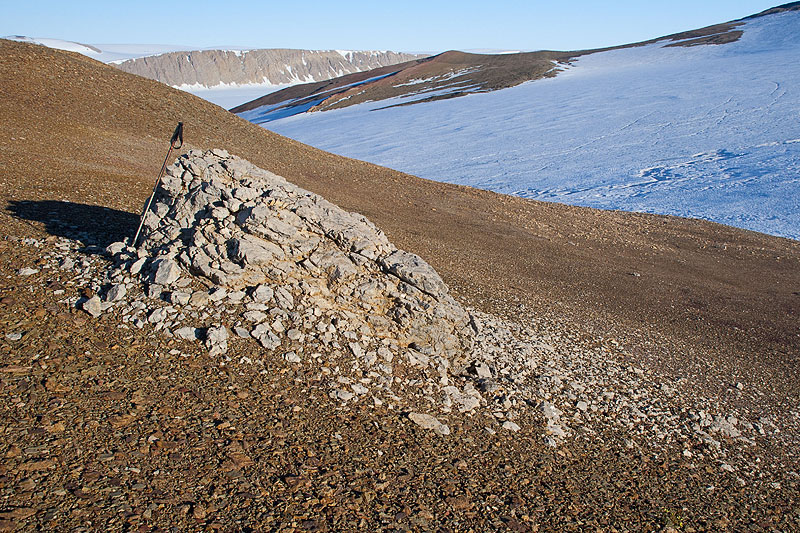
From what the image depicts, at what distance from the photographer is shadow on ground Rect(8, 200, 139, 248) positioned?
636cm

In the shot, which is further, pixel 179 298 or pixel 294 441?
pixel 179 298

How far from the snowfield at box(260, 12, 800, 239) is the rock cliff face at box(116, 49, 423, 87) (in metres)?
105

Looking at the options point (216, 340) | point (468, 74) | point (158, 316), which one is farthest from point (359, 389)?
point (468, 74)

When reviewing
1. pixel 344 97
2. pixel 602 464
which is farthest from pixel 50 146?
pixel 344 97

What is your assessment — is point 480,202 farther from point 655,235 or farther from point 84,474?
point 84,474

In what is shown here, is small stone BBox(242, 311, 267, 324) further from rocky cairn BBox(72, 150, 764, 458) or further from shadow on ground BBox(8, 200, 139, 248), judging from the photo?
shadow on ground BBox(8, 200, 139, 248)

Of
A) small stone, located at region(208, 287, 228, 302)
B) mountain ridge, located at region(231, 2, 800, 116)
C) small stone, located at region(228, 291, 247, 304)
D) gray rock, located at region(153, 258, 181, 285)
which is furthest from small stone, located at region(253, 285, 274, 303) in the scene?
mountain ridge, located at region(231, 2, 800, 116)

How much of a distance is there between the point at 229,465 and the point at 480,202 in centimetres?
1243

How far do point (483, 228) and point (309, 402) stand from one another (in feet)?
29.1

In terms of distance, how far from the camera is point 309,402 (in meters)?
4.27

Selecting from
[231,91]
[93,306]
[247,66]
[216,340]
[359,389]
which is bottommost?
[359,389]

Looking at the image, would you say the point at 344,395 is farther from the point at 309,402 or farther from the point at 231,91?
the point at 231,91

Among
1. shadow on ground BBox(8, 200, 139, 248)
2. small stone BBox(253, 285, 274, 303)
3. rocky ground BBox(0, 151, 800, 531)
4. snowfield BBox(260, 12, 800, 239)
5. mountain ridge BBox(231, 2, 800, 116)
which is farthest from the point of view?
mountain ridge BBox(231, 2, 800, 116)

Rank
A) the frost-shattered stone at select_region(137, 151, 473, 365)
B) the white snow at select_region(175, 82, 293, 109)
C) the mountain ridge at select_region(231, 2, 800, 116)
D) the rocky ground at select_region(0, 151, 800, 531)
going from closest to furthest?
the rocky ground at select_region(0, 151, 800, 531) < the frost-shattered stone at select_region(137, 151, 473, 365) < the mountain ridge at select_region(231, 2, 800, 116) < the white snow at select_region(175, 82, 293, 109)
